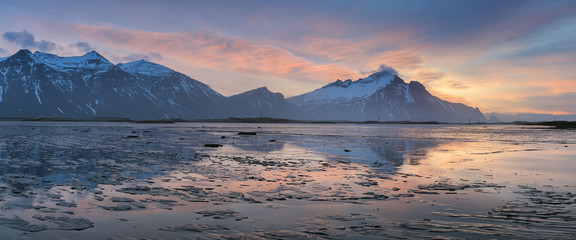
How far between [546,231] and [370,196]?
22.4ft

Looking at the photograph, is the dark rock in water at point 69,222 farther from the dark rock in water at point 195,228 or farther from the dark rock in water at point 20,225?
the dark rock in water at point 195,228

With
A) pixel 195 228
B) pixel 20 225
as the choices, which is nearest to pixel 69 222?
pixel 20 225

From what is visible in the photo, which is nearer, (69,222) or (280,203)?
(69,222)

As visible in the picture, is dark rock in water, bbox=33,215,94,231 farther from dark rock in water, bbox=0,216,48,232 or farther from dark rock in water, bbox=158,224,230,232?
dark rock in water, bbox=158,224,230,232

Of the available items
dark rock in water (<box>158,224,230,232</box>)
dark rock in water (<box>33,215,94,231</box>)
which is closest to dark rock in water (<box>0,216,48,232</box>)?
dark rock in water (<box>33,215,94,231</box>)

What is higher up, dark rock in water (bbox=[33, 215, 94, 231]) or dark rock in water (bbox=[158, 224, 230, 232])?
dark rock in water (bbox=[158, 224, 230, 232])

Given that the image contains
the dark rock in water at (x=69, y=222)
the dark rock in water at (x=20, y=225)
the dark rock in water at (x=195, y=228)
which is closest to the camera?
the dark rock in water at (x=20, y=225)

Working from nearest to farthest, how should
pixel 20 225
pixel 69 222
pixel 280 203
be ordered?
pixel 20 225, pixel 69 222, pixel 280 203

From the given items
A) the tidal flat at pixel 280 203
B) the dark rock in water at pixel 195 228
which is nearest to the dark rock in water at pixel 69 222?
the tidal flat at pixel 280 203

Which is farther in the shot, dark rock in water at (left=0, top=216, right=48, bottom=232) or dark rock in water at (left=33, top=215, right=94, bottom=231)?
dark rock in water at (left=33, top=215, right=94, bottom=231)

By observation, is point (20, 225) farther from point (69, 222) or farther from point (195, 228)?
point (195, 228)

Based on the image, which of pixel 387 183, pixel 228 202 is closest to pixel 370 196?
pixel 387 183

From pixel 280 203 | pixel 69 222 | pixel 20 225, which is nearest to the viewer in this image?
pixel 20 225

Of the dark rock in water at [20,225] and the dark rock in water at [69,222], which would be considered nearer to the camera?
the dark rock in water at [20,225]
